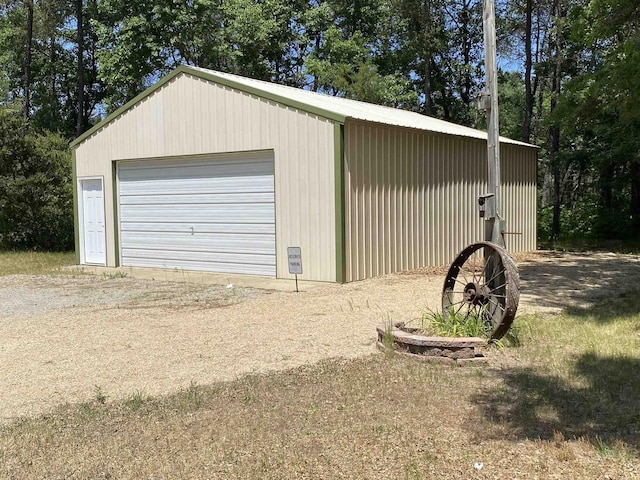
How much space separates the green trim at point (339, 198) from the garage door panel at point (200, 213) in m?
1.60

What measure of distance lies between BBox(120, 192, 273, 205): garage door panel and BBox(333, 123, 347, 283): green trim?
64.7 inches

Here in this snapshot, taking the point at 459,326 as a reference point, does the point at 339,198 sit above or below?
above

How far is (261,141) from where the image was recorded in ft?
36.6

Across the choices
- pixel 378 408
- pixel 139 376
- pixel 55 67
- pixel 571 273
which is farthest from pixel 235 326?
pixel 55 67

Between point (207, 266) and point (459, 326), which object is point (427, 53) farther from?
point (459, 326)

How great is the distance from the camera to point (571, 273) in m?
11.3

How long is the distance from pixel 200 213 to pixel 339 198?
3.55 metres

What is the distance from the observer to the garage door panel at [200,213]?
11484 millimetres

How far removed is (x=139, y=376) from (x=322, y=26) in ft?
81.0

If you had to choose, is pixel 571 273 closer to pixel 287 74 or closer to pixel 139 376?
pixel 139 376

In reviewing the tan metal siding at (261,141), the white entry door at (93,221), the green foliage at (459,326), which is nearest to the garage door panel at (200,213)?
the tan metal siding at (261,141)

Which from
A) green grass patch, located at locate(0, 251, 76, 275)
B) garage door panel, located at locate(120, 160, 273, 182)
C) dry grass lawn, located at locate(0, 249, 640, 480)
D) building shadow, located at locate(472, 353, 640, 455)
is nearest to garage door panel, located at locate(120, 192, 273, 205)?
garage door panel, located at locate(120, 160, 273, 182)

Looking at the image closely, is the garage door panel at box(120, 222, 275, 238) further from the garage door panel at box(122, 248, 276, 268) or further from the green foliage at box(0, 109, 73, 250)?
the green foliage at box(0, 109, 73, 250)

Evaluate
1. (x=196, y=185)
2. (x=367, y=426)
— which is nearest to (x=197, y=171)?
(x=196, y=185)
